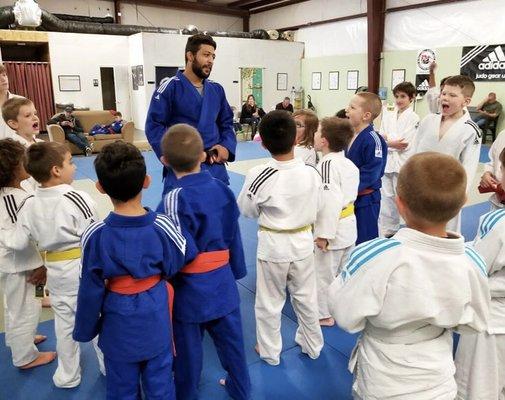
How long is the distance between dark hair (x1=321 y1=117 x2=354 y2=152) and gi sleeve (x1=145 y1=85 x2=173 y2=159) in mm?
1118

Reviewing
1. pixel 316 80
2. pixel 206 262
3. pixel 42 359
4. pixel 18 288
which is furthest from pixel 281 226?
pixel 316 80

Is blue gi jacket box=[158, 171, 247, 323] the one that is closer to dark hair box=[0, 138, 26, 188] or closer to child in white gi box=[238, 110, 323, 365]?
child in white gi box=[238, 110, 323, 365]

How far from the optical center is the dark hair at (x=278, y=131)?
2.15 meters

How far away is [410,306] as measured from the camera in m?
1.30

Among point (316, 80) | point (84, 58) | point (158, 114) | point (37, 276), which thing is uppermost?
point (84, 58)

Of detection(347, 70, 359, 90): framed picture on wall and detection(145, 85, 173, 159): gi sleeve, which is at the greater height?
detection(347, 70, 359, 90): framed picture on wall

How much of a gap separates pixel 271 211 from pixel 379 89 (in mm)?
12304

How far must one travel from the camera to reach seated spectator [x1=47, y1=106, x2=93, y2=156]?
32.3 feet

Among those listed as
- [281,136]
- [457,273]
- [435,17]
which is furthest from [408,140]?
[435,17]

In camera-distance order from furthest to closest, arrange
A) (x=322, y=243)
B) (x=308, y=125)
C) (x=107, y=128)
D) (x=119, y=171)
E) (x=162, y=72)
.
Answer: (x=162, y=72), (x=107, y=128), (x=308, y=125), (x=322, y=243), (x=119, y=171)

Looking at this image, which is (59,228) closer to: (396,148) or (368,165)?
(368,165)

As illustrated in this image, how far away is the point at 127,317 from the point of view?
1.61 metres

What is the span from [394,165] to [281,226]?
2786 millimetres

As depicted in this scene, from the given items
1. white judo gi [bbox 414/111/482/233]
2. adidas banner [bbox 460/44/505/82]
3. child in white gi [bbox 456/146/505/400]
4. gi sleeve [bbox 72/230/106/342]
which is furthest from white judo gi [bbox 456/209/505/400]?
adidas banner [bbox 460/44/505/82]
